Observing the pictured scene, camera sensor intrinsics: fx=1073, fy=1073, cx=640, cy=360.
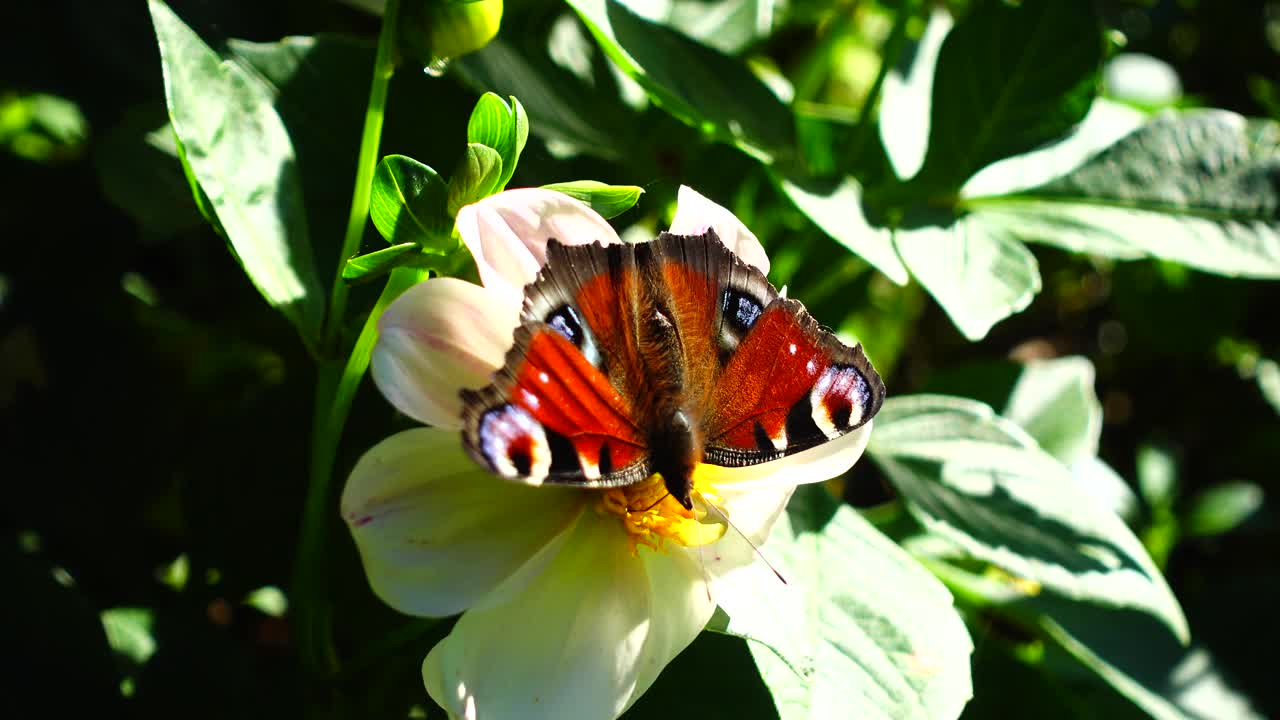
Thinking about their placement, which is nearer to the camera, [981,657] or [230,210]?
[230,210]

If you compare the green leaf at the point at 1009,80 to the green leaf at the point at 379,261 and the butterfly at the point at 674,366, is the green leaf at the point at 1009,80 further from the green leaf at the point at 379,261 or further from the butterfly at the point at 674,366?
the green leaf at the point at 379,261

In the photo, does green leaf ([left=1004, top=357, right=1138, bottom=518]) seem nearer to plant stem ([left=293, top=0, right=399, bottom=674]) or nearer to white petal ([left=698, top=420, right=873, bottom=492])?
white petal ([left=698, top=420, right=873, bottom=492])

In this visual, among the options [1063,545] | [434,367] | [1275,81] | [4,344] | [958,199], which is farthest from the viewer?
[1275,81]

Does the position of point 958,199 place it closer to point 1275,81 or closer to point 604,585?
point 604,585

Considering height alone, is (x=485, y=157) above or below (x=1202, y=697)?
above

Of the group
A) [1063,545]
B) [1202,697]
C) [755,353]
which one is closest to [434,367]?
[755,353]

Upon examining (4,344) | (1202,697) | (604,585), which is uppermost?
(604,585)
